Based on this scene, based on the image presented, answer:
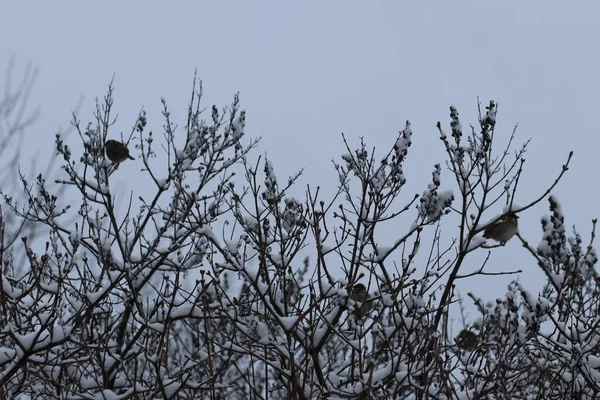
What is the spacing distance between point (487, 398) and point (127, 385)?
11.7 feet

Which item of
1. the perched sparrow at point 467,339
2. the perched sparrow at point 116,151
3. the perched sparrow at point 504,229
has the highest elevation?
the perched sparrow at point 116,151

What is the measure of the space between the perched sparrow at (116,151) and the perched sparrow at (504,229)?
159 inches

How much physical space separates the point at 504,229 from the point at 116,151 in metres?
4.29

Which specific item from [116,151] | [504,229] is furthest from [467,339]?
[116,151]

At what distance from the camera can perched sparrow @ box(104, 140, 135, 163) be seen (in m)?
6.70

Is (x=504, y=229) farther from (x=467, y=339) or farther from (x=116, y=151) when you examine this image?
(x=116, y=151)

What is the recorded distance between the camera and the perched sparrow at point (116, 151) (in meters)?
6.70

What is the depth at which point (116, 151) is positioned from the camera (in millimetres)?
6797

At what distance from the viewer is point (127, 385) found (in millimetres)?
5988

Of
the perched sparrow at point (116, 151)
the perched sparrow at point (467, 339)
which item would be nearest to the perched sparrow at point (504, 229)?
the perched sparrow at point (467, 339)

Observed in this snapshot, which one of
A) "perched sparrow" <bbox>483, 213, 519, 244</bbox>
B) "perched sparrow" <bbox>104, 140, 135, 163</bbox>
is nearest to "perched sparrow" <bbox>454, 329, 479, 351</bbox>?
"perched sparrow" <bbox>483, 213, 519, 244</bbox>

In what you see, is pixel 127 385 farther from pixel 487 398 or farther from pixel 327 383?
pixel 487 398

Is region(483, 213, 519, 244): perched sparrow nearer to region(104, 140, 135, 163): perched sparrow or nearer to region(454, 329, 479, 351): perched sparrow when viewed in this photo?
region(454, 329, 479, 351): perched sparrow

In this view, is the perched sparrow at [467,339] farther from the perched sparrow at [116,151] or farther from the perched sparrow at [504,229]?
the perched sparrow at [116,151]
